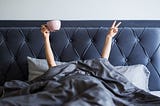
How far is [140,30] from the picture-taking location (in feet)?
6.79

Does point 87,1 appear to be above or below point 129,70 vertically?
above

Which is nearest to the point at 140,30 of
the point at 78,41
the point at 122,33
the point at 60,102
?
the point at 122,33

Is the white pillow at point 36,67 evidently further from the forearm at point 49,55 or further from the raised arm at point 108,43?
the raised arm at point 108,43

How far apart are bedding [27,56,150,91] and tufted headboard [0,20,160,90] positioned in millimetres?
99

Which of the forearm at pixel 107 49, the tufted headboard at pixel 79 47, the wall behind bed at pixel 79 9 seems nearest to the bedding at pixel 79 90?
the forearm at pixel 107 49

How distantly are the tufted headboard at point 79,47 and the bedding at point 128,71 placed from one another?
10 centimetres

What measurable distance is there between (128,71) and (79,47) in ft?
1.46

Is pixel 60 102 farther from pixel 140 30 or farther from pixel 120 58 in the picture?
pixel 140 30

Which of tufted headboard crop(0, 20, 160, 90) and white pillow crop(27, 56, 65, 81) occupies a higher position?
tufted headboard crop(0, 20, 160, 90)

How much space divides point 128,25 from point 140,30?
154 millimetres

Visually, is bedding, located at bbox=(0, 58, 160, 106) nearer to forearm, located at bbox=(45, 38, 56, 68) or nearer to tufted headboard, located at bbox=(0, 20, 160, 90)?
forearm, located at bbox=(45, 38, 56, 68)

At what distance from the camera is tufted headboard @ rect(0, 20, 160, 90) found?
2041mm

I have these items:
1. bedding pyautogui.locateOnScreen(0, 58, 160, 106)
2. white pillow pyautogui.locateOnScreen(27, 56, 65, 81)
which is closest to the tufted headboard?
white pillow pyautogui.locateOnScreen(27, 56, 65, 81)

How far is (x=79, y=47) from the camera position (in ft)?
6.76
